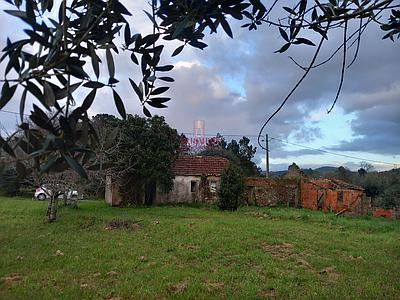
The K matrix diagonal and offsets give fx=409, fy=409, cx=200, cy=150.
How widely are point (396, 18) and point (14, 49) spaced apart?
2346 millimetres

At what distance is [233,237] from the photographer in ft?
33.0

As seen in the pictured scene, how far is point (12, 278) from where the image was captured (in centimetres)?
644

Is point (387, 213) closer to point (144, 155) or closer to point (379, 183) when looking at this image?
point (379, 183)

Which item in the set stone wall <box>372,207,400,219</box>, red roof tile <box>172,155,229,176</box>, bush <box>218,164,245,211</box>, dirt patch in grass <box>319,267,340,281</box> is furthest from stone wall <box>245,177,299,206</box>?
dirt patch in grass <box>319,267,340,281</box>

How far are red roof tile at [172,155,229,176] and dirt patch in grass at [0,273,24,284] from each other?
16.5m

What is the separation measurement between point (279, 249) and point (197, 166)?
1575 centimetres

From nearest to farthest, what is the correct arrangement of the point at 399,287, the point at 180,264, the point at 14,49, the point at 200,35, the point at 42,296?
the point at 14,49 < the point at 200,35 < the point at 42,296 < the point at 399,287 < the point at 180,264

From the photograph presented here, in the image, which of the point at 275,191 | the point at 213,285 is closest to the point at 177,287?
the point at 213,285

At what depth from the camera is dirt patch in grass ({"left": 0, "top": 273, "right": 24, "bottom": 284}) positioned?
20.4 ft

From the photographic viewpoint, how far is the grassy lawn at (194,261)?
18.6ft

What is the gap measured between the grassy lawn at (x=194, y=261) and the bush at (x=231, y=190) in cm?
684

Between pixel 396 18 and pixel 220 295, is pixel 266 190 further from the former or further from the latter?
pixel 396 18

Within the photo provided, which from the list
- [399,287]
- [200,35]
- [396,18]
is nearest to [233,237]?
[399,287]

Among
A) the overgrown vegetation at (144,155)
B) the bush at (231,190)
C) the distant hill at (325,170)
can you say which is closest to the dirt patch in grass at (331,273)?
the bush at (231,190)
